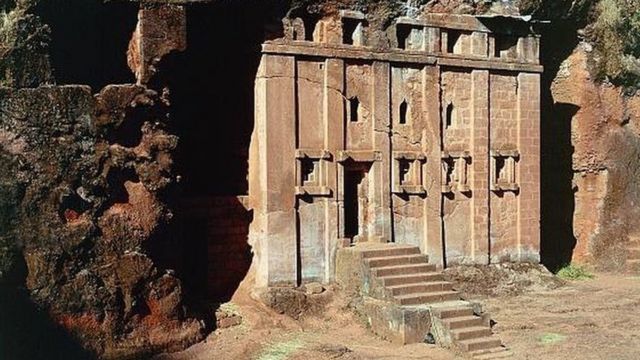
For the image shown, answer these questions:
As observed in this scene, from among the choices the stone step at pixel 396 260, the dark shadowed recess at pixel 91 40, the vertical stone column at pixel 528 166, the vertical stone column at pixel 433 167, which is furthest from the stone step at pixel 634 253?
the dark shadowed recess at pixel 91 40

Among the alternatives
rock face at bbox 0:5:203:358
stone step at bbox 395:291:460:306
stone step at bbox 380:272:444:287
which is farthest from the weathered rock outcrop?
stone step at bbox 395:291:460:306

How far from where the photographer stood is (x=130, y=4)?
40.9 feet

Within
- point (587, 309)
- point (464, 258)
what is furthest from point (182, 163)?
point (587, 309)

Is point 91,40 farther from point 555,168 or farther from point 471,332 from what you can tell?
point 555,168

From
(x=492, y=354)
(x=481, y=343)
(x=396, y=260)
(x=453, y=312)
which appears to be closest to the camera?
(x=492, y=354)

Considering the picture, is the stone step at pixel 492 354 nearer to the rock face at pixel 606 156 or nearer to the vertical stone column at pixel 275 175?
the vertical stone column at pixel 275 175

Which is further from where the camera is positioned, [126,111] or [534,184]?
[534,184]

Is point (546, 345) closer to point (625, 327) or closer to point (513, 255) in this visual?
point (625, 327)

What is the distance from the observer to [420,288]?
13352 millimetres

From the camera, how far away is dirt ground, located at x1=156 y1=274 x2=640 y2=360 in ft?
38.7

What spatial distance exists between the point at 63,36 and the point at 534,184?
11.4 metres

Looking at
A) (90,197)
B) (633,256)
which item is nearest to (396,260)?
(90,197)

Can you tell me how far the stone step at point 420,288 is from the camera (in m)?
13.1

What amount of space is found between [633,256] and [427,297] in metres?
9.75
